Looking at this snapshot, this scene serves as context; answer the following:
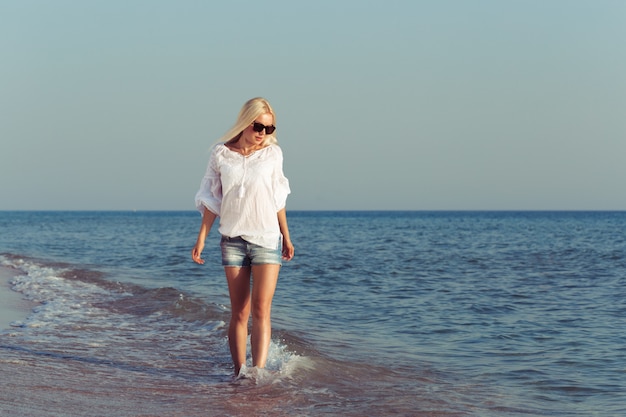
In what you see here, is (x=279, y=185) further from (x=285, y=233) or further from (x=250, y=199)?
(x=285, y=233)

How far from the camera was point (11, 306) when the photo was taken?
10047 mm

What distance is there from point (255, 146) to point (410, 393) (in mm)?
2339

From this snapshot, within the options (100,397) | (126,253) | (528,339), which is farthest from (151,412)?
(126,253)

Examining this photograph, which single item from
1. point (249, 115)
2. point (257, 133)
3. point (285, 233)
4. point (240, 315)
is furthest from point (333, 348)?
point (249, 115)

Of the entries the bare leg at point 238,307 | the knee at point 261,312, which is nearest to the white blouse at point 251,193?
the bare leg at point 238,307

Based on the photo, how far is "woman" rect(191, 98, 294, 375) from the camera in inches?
209

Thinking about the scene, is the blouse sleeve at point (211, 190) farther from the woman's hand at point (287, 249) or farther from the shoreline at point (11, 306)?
the shoreline at point (11, 306)

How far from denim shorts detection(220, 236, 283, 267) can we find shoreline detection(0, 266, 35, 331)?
394cm

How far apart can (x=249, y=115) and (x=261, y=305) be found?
144 centimetres

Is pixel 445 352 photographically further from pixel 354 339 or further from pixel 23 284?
pixel 23 284

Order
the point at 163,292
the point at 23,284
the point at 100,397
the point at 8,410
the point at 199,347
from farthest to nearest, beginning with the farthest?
the point at 23,284, the point at 163,292, the point at 199,347, the point at 100,397, the point at 8,410

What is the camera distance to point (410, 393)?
5.82 metres

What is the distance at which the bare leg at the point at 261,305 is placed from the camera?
541 cm

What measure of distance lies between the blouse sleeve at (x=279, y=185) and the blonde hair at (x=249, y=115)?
0.50ft
